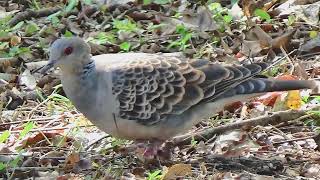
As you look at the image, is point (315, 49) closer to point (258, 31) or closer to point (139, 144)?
point (258, 31)

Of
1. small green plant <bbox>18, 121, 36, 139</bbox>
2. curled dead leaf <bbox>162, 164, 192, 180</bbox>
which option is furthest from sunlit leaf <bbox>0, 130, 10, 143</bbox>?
curled dead leaf <bbox>162, 164, 192, 180</bbox>

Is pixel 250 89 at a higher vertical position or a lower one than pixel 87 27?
higher

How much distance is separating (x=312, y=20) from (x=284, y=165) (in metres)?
2.60

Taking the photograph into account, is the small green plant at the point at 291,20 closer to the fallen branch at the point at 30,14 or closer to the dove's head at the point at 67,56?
the fallen branch at the point at 30,14

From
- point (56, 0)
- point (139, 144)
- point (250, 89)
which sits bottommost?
point (56, 0)

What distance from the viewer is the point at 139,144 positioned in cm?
542

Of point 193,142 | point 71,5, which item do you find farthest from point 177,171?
point 71,5

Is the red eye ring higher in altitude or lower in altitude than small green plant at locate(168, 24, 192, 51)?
higher

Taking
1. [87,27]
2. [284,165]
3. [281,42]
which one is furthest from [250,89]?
[87,27]

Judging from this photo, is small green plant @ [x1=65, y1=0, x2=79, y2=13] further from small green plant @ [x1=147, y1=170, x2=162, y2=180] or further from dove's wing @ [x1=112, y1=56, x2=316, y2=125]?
small green plant @ [x1=147, y1=170, x2=162, y2=180]

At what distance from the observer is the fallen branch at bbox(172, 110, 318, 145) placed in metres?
5.59

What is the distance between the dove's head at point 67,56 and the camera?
5.33 metres

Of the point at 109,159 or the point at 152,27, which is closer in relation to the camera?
the point at 109,159

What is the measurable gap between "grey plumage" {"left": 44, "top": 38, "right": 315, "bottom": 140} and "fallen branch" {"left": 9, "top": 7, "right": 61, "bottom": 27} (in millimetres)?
3184
